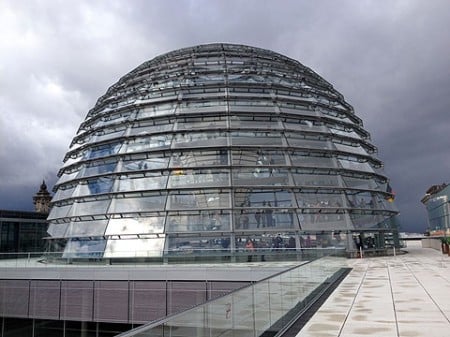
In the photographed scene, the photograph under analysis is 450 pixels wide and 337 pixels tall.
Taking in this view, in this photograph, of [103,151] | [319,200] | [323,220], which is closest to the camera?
[323,220]

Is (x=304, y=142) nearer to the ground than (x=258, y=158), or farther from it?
farther from it

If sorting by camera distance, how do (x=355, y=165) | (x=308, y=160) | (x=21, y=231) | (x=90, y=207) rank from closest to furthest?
(x=90, y=207), (x=308, y=160), (x=355, y=165), (x=21, y=231)

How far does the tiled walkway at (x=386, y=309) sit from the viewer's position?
8.05 m

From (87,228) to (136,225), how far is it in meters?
3.20

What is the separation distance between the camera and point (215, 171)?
Answer: 2511 centimetres

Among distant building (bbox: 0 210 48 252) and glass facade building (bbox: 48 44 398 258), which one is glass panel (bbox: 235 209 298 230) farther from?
distant building (bbox: 0 210 48 252)

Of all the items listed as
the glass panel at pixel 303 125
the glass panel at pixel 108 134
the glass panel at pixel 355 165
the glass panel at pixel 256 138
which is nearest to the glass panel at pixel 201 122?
the glass panel at pixel 256 138

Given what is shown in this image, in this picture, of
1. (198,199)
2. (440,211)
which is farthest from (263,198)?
(440,211)

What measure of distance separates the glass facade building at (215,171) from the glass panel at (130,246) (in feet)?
0.22

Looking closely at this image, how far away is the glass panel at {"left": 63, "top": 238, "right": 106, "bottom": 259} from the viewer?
23045 millimetres

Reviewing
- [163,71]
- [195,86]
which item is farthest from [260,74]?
[163,71]

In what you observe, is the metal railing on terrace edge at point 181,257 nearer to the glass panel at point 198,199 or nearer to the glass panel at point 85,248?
the glass panel at point 85,248

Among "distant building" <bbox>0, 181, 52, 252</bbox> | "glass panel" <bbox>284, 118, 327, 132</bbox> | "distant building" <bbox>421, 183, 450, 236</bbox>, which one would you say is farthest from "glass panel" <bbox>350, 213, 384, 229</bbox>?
"distant building" <bbox>421, 183, 450, 236</bbox>

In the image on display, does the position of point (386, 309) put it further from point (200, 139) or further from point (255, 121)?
point (255, 121)
